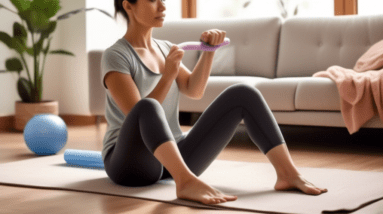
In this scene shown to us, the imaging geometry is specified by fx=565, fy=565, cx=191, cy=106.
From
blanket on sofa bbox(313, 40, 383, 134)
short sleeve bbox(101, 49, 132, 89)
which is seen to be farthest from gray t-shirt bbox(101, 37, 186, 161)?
blanket on sofa bbox(313, 40, 383, 134)

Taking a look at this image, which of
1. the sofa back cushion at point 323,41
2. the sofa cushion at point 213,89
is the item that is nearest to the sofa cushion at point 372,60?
the sofa back cushion at point 323,41

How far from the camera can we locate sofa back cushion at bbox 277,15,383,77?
11.9 ft

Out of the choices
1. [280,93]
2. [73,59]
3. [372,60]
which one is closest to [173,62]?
[280,93]

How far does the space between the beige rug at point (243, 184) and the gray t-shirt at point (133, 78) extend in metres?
0.19

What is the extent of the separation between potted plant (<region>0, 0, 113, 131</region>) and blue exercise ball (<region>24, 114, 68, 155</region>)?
127cm

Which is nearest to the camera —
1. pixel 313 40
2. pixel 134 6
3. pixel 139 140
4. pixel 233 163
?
pixel 139 140

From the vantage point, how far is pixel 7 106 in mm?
4340

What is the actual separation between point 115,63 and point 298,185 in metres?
0.68

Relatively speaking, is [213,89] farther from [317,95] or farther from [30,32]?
[30,32]

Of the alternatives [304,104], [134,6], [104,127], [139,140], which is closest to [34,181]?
[139,140]

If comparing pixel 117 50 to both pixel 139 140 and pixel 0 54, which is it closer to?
pixel 139 140

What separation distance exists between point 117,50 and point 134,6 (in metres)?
0.16

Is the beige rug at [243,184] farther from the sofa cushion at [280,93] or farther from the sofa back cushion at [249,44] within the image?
the sofa back cushion at [249,44]

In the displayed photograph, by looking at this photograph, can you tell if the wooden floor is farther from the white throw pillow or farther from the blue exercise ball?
the white throw pillow
